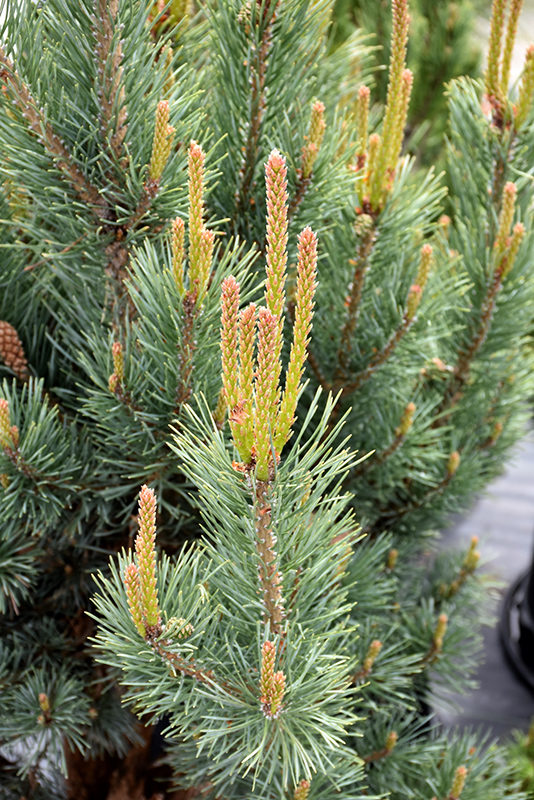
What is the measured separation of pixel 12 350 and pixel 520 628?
986mm

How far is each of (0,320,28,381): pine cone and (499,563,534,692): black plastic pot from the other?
0.88 meters

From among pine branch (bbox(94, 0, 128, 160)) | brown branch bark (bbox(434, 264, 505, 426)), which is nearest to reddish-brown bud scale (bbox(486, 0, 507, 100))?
brown branch bark (bbox(434, 264, 505, 426))

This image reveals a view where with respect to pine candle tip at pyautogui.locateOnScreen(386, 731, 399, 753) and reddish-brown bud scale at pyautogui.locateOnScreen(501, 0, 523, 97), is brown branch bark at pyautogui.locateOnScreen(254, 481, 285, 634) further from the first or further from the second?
reddish-brown bud scale at pyautogui.locateOnScreen(501, 0, 523, 97)

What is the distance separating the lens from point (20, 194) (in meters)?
0.43

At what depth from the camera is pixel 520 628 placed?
3.67ft

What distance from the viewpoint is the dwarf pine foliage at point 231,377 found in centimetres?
28

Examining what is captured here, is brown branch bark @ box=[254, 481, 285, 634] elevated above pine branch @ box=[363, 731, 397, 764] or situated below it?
above

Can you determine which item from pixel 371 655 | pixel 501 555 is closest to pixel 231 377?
pixel 371 655

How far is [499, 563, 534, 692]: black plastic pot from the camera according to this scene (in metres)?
1.08

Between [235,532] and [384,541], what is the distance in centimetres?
19

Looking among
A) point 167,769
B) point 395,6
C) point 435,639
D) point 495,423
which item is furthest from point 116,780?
point 395,6

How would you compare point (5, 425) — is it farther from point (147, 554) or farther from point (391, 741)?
point (391, 741)

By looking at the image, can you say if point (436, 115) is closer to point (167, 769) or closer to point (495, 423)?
point (495, 423)

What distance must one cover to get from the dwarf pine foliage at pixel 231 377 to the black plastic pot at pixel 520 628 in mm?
603
